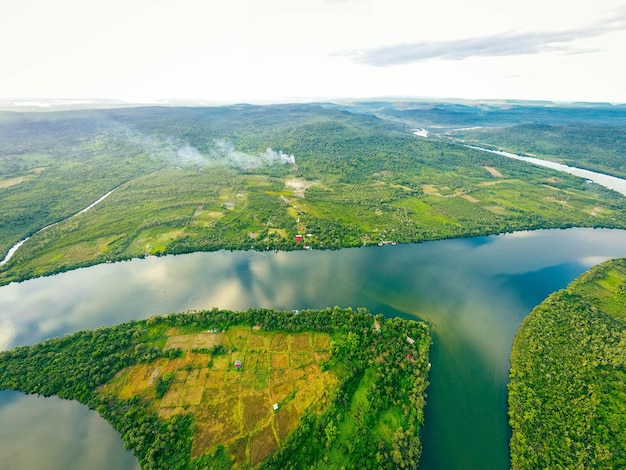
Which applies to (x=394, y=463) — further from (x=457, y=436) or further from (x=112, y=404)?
(x=112, y=404)

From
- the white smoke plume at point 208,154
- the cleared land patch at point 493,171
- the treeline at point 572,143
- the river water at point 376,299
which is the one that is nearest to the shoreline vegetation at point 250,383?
the river water at point 376,299

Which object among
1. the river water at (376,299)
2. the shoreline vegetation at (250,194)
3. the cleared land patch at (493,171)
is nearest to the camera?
the river water at (376,299)

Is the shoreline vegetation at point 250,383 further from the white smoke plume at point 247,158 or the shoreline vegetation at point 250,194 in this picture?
the white smoke plume at point 247,158

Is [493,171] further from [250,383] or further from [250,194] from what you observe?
[250,383]

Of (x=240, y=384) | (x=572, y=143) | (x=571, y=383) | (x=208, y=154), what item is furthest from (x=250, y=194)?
(x=572, y=143)

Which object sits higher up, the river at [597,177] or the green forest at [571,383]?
the river at [597,177]

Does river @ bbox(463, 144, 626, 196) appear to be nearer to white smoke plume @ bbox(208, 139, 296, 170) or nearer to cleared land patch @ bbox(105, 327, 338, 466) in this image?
white smoke plume @ bbox(208, 139, 296, 170)

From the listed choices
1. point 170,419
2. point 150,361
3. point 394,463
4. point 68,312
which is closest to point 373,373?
point 394,463
